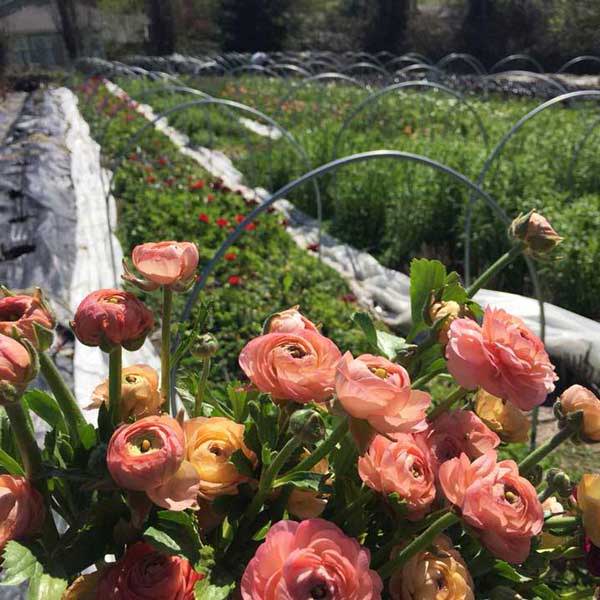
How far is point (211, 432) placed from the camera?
0.58 meters

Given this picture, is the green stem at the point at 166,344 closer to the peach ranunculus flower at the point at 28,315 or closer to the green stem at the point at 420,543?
the peach ranunculus flower at the point at 28,315

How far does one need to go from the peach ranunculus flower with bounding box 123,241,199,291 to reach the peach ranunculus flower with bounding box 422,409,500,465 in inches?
10.9

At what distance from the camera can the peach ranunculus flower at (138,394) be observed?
608mm

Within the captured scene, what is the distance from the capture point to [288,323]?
619 mm

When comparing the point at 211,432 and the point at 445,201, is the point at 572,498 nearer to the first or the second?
the point at 211,432

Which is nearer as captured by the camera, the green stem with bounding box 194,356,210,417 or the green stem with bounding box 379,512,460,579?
the green stem with bounding box 379,512,460,579

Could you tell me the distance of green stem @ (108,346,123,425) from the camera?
1.92ft

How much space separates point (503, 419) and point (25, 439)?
0.45m

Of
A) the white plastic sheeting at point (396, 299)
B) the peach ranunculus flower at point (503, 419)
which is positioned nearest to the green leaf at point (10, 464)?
the peach ranunculus flower at point (503, 419)

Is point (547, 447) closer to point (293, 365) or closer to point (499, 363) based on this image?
point (499, 363)

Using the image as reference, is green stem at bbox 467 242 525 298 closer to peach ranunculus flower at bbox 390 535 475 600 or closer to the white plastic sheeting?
peach ranunculus flower at bbox 390 535 475 600

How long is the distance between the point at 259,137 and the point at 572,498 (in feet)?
28.8

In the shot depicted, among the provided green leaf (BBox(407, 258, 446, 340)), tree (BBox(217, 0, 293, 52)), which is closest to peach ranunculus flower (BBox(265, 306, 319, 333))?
green leaf (BBox(407, 258, 446, 340))

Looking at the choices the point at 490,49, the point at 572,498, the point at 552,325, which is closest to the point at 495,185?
the point at 552,325
